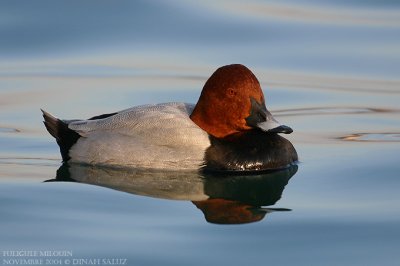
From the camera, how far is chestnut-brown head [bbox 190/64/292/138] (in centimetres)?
923

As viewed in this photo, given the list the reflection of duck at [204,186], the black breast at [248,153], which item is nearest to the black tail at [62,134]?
the reflection of duck at [204,186]

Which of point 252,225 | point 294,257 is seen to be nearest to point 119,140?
point 252,225

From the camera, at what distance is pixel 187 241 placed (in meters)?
7.12

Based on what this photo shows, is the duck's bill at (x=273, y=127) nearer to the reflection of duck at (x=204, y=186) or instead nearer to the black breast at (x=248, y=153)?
the black breast at (x=248, y=153)

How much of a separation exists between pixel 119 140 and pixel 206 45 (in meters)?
4.19

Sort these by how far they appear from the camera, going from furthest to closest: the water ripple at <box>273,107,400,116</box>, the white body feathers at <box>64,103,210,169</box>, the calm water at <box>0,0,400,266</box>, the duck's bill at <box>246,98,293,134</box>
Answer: the water ripple at <box>273,107,400,116</box>, the duck's bill at <box>246,98,293,134</box>, the white body feathers at <box>64,103,210,169</box>, the calm water at <box>0,0,400,266</box>

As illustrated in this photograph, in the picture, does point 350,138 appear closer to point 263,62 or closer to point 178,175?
point 178,175

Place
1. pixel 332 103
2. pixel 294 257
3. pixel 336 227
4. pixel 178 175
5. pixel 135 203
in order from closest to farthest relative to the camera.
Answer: pixel 294 257, pixel 336 227, pixel 135 203, pixel 178 175, pixel 332 103

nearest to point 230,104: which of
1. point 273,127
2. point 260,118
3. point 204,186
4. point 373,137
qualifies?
point 260,118

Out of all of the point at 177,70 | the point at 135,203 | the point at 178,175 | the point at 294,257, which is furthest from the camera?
the point at 177,70

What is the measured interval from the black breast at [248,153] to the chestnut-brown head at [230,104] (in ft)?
0.39

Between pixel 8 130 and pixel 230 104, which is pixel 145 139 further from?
pixel 8 130

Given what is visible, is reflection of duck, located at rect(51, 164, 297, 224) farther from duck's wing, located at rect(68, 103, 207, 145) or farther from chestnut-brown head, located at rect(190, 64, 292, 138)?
chestnut-brown head, located at rect(190, 64, 292, 138)

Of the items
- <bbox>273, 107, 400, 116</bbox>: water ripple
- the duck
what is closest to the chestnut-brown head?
the duck
